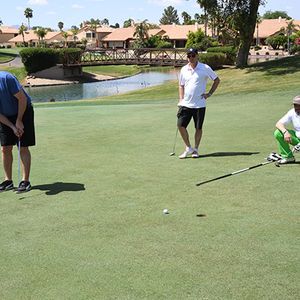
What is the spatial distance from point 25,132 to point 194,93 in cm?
326

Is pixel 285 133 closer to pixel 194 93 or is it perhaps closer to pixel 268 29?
pixel 194 93

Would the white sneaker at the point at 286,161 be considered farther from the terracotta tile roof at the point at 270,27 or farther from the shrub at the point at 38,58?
the terracotta tile roof at the point at 270,27

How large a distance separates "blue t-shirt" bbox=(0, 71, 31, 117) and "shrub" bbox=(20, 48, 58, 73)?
66.3 m

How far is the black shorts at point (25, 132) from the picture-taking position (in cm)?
675

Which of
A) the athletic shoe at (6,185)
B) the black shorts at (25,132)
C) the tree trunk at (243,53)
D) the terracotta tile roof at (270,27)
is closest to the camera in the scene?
the black shorts at (25,132)

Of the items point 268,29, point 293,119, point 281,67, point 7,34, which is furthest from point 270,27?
point 293,119

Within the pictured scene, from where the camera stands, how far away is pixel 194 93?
8.80m

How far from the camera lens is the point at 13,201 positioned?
657cm

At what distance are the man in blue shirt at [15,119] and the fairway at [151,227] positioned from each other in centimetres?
56

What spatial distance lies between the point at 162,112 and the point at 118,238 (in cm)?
1096

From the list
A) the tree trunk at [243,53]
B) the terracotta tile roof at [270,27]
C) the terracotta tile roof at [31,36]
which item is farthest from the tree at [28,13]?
the tree trunk at [243,53]

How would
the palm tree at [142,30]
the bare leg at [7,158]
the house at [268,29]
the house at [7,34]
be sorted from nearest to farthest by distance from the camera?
the bare leg at [7,158] < the house at [268,29] < the palm tree at [142,30] < the house at [7,34]

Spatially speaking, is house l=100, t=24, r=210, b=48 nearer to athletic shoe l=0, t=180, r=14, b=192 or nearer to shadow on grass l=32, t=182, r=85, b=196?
shadow on grass l=32, t=182, r=85, b=196

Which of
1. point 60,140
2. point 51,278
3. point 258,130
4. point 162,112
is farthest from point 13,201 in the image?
point 162,112
